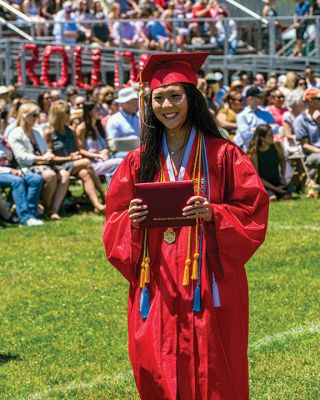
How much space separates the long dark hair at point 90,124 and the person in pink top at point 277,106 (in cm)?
412

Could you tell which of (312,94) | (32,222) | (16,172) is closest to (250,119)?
(312,94)

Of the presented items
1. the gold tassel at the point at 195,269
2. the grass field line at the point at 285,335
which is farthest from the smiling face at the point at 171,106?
the grass field line at the point at 285,335

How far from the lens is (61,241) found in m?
12.4

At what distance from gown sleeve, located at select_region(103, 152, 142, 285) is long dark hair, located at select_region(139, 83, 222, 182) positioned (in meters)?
0.07

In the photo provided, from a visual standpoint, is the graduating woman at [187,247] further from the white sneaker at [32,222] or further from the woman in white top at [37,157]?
the woman in white top at [37,157]

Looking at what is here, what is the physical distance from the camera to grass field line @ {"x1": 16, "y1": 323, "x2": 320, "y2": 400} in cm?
688

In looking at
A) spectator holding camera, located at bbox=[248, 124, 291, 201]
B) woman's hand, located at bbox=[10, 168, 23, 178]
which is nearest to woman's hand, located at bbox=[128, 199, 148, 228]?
woman's hand, located at bbox=[10, 168, 23, 178]

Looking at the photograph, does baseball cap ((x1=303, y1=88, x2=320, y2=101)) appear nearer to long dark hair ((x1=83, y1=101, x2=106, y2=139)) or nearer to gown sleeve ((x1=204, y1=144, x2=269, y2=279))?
long dark hair ((x1=83, y1=101, x2=106, y2=139))

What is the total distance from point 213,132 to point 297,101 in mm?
12241

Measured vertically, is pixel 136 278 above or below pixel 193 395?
above

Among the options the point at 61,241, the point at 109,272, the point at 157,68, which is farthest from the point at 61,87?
the point at 157,68

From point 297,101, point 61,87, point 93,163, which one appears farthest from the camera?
point 61,87

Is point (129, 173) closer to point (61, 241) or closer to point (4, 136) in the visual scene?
point (61, 241)

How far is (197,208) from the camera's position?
16.5ft
